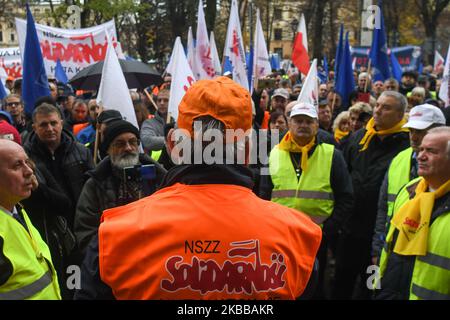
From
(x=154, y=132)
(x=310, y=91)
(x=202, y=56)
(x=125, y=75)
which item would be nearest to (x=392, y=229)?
(x=310, y=91)

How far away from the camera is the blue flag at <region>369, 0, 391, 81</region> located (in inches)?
337

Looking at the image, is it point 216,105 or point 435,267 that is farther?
point 435,267

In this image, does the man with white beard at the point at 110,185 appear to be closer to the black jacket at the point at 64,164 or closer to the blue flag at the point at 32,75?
the black jacket at the point at 64,164

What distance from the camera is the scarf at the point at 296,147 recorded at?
479 cm

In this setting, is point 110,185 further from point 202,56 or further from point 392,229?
point 202,56

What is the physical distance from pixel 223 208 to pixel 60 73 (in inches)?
354

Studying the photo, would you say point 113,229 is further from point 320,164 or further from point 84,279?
point 320,164

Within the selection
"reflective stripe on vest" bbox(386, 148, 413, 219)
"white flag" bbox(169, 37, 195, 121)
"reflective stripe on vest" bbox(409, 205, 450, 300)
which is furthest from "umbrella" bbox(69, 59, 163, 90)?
"reflective stripe on vest" bbox(409, 205, 450, 300)

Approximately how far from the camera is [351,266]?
5.35 m

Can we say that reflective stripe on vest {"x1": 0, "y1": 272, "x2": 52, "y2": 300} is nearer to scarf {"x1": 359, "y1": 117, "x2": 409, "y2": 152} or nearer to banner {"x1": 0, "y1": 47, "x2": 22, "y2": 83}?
scarf {"x1": 359, "y1": 117, "x2": 409, "y2": 152}

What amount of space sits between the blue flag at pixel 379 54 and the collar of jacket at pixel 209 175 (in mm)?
7057

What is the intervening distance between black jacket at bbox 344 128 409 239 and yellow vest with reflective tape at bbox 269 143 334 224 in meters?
0.52

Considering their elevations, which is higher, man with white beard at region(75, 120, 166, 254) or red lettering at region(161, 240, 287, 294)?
red lettering at region(161, 240, 287, 294)

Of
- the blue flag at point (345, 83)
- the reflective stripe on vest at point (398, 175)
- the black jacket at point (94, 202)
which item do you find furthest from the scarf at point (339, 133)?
the black jacket at point (94, 202)
